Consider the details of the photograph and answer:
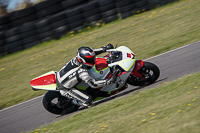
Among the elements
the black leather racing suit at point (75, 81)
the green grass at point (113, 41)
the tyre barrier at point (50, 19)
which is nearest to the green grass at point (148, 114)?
the black leather racing suit at point (75, 81)

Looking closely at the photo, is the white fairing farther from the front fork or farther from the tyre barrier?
the tyre barrier

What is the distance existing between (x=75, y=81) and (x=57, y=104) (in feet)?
2.87

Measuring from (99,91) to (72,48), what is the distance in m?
6.73

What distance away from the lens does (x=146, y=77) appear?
6.70 meters

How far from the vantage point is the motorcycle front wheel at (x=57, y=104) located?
6.41 meters

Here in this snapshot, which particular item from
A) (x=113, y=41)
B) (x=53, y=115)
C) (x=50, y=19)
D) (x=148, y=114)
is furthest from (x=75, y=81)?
(x=50, y=19)

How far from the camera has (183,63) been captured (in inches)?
314

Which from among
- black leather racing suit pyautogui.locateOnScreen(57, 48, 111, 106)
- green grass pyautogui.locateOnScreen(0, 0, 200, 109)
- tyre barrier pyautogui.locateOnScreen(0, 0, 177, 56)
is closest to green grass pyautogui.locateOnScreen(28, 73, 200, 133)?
black leather racing suit pyautogui.locateOnScreen(57, 48, 111, 106)

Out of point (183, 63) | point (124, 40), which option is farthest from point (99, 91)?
point (124, 40)

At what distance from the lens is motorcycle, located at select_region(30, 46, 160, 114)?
20.8 ft

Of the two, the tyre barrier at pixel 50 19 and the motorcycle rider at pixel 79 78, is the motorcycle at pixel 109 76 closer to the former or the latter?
the motorcycle rider at pixel 79 78

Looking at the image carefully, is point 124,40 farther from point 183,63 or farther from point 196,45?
point 183,63

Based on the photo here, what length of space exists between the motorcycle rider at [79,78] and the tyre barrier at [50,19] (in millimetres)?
7982

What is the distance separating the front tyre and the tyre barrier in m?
8.12
